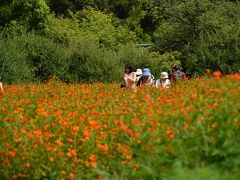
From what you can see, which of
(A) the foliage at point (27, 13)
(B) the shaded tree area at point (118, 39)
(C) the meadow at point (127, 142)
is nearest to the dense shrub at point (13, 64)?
(B) the shaded tree area at point (118, 39)

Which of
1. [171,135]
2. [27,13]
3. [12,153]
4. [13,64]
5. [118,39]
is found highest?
[171,135]

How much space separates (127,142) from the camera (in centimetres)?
873

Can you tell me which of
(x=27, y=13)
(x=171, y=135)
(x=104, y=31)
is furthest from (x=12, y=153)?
(x=104, y=31)

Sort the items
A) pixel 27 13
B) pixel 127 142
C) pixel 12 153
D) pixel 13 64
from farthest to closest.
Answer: pixel 27 13 < pixel 13 64 < pixel 127 142 < pixel 12 153

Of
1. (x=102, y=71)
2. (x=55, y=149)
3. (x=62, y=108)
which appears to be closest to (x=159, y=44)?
(x=102, y=71)

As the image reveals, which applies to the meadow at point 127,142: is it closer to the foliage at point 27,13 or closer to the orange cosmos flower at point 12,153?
the orange cosmos flower at point 12,153

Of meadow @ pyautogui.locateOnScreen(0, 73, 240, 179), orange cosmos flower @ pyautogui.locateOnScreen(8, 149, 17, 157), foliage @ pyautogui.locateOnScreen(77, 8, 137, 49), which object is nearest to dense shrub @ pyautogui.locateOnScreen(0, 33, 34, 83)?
foliage @ pyautogui.locateOnScreen(77, 8, 137, 49)

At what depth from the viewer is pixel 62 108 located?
1116 centimetres

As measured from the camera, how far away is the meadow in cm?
735

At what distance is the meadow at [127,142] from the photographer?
735 centimetres

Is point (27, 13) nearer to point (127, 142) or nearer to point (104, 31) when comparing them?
point (104, 31)

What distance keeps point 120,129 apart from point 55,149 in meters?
1.07

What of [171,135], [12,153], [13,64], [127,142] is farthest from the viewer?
[13,64]

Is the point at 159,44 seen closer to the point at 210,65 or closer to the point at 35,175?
the point at 210,65
